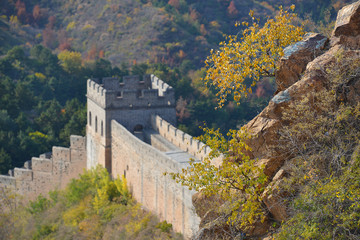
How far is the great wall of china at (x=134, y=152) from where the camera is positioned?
27656mm

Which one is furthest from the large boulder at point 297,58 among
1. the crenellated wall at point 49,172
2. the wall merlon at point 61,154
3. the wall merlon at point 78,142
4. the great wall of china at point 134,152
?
the wall merlon at point 61,154

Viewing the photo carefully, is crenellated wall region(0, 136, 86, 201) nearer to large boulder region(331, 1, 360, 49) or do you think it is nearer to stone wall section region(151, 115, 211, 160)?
stone wall section region(151, 115, 211, 160)

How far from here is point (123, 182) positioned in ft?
109

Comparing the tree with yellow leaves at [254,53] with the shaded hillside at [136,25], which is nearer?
the tree with yellow leaves at [254,53]

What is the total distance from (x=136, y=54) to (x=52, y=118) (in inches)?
1079

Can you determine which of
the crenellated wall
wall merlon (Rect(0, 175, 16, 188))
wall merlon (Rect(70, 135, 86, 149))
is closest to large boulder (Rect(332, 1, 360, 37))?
the crenellated wall

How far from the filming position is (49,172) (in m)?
Result: 41.8

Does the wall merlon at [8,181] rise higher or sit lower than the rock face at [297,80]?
lower

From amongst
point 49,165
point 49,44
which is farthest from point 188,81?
point 49,44

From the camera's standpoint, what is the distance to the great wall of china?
27656 mm

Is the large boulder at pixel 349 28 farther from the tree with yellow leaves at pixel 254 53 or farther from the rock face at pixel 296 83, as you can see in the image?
the tree with yellow leaves at pixel 254 53

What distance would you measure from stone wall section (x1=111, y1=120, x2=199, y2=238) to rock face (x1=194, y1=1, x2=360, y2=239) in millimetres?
8773

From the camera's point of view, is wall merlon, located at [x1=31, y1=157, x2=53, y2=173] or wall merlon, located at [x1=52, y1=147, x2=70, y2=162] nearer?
wall merlon, located at [x1=52, y1=147, x2=70, y2=162]

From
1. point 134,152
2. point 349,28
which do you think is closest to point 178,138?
point 134,152
